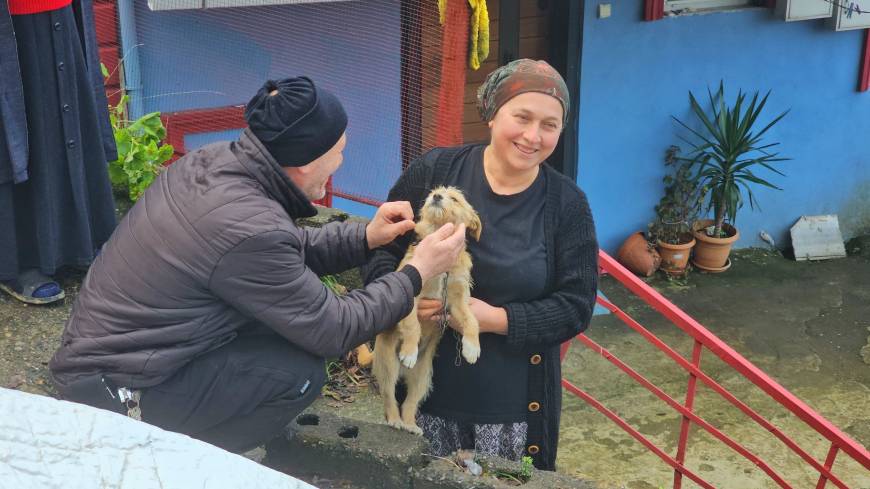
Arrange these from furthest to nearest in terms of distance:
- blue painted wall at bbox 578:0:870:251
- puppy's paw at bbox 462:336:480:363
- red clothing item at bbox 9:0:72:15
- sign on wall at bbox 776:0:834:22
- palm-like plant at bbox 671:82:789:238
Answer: palm-like plant at bbox 671:82:789:238, sign on wall at bbox 776:0:834:22, blue painted wall at bbox 578:0:870:251, red clothing item at bbox 9:0:72:15, puppy's paw at bbox 462:336:480:363

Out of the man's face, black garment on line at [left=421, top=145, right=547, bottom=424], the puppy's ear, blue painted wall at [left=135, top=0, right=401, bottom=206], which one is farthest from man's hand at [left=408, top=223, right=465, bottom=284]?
blue painted wall at [left=135, top=0, right=401, bottom=206]

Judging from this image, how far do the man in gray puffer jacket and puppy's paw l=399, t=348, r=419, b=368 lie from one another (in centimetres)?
35

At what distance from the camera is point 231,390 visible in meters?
2.88

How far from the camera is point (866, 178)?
9.24 metres

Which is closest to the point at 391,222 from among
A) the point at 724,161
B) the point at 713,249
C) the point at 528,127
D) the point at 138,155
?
the point at 528,127

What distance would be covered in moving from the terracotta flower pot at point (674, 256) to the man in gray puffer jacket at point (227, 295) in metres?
5.75

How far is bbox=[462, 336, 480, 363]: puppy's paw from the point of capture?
3213 mm

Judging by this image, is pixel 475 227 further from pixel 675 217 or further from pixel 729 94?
pixel 729 94

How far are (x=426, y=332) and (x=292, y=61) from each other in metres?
3.42

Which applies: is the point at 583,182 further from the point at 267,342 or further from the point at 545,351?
the point at 267,342

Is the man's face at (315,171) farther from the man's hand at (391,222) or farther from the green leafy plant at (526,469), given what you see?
the green leafy plant at (526,469)

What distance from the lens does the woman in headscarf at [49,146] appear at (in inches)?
165

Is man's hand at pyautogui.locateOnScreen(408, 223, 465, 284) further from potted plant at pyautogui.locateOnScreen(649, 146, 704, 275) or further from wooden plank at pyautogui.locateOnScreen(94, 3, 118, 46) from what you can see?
potted plant at pyautogui.locateOnScreen(649, 146, 704, 275)

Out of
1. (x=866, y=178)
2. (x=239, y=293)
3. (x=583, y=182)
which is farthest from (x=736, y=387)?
(x=239, y=293)
